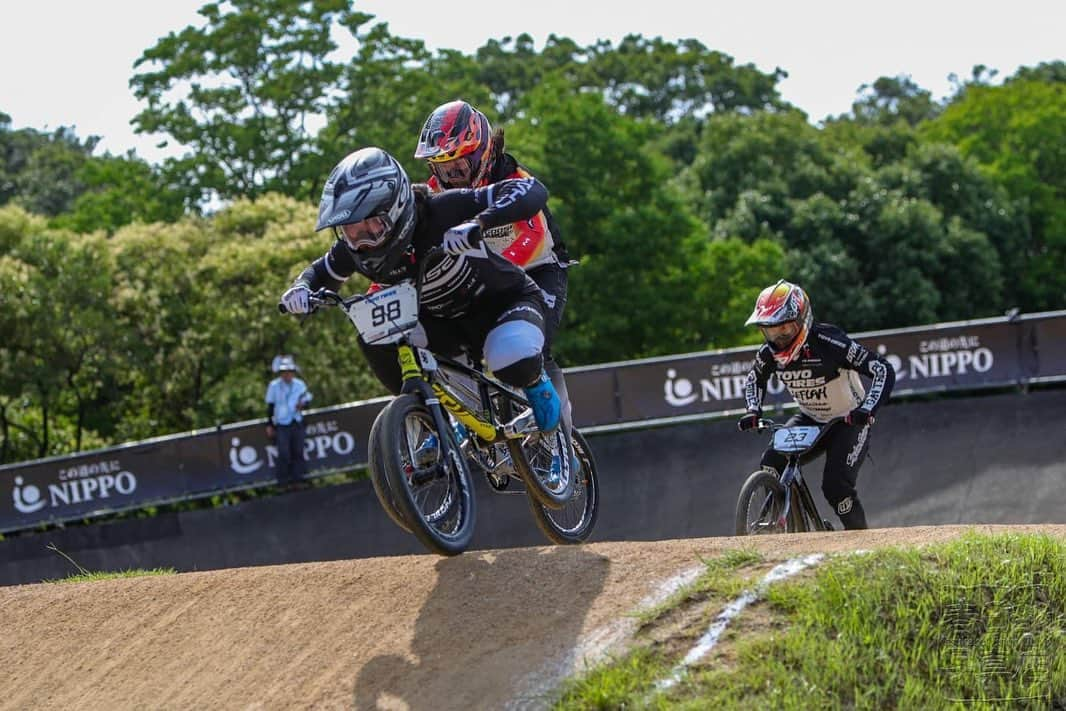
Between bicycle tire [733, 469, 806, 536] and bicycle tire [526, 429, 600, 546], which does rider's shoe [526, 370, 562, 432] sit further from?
bicycle tire [733, 469, 806, 536]

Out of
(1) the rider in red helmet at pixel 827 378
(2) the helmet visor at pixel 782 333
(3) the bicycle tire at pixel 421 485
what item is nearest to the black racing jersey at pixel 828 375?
(1) the rider in red helmet at pixel 827 378

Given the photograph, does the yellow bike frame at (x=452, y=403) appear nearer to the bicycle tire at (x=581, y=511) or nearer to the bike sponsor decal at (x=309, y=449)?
the bicycle tire at (x=581, y=511)

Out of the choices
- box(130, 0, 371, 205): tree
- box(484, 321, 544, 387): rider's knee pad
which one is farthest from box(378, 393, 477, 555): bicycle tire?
box(130, 0, 371, 205): tree

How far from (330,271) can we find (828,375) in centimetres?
434

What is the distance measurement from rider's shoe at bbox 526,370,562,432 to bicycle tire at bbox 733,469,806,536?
251 centimetres

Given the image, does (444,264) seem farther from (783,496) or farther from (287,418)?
(287,418)

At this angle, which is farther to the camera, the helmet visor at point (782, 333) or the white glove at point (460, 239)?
the helmet visor at point (782, 333)

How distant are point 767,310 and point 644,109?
9197 cm

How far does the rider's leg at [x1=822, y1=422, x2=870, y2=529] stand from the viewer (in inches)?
416

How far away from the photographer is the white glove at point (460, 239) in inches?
282

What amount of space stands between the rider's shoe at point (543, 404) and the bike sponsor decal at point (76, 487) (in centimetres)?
1362

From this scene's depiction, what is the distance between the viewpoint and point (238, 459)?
66.9 ft

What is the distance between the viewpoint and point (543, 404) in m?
7.99

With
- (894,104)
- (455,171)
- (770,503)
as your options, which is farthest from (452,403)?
(894,104)
